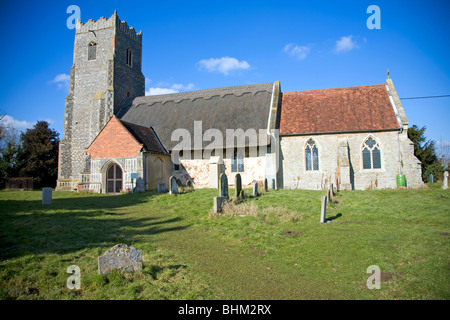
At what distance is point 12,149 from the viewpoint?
3362 cm

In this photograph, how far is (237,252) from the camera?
7.30m

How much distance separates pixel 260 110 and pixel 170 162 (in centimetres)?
876

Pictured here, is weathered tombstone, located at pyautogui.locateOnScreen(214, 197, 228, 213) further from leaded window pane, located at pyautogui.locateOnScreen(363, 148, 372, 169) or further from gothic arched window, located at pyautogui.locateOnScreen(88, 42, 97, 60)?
gothic arched window, located at pyautogui.locateOnScreen(88, 42, 97, 60)

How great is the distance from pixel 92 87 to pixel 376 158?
2757 cm

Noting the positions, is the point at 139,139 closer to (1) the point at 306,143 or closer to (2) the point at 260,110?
(2) the point at 260,110

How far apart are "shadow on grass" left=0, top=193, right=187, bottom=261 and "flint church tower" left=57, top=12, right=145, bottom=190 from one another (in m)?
17.9

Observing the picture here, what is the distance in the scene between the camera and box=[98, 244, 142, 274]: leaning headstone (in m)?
5.23

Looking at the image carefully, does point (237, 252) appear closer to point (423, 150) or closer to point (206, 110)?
point (206, 110)

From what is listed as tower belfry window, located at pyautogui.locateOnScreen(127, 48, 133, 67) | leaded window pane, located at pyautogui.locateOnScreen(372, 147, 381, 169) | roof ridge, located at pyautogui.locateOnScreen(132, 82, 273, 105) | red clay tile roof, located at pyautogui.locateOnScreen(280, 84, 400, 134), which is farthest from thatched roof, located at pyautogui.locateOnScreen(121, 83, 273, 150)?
leaded window pane, located at pyautogui.locateOnScreen(372, 147, 381, 169)

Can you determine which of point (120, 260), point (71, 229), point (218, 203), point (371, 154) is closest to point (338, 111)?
point (371, 154)

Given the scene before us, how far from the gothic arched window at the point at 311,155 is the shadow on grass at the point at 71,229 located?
13.0 meters

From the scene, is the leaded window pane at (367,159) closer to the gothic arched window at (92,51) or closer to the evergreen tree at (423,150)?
the evergreen tree at (423,150)
